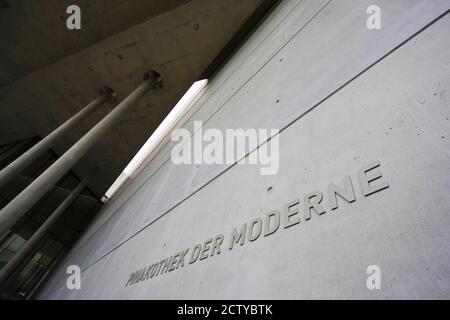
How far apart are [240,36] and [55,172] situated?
25.4ft

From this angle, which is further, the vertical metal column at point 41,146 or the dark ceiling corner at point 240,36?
the dark ceiling corner at point 240,36

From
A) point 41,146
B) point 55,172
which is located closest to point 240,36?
point 55,172

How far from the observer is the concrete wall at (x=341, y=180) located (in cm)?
101

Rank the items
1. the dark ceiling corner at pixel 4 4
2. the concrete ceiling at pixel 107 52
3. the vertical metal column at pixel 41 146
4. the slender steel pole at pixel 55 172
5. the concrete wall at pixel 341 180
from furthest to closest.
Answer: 1. the dark ceiling corner at pixel 4 4
2. the concrete ceiling at pixel 107 52
3. the vertical metal column at pixel 41 146
4. the slender steel pole at pixel 55 172
5. the concrete wall at pixel 341 180

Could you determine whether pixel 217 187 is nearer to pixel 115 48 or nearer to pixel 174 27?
pixel 174 27

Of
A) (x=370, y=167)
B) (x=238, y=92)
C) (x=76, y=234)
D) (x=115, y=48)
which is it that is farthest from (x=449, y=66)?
(x=76, y=234)

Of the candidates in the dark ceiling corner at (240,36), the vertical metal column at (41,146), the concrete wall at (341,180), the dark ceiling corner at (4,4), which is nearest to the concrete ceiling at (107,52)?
the dark ceiling corner at (4,4)

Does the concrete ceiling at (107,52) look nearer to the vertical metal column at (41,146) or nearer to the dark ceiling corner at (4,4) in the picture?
the dark ceiling corner at (4,4)

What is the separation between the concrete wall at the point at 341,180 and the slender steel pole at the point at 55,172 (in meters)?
4.68

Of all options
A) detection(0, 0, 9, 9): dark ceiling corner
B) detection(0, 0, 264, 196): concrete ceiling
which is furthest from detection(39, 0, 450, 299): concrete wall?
detection(0, 0, 9, 9): dark ceiling corner

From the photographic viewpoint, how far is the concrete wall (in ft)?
3.31

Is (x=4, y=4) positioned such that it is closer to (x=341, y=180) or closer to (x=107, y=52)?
(x=107, y=52)

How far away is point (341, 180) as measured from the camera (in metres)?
1.41
